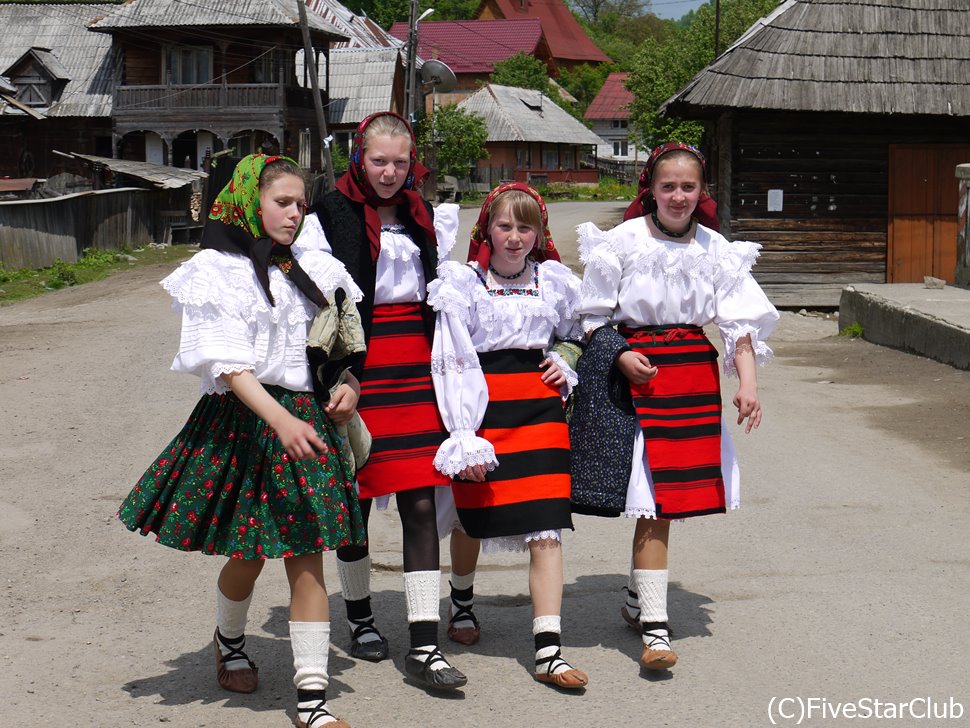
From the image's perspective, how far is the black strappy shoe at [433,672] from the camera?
3.84 metres

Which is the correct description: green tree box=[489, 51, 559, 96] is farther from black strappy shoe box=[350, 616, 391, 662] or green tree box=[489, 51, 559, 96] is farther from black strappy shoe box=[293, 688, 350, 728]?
black strappy shoe box=[293, 688, 350, 728]

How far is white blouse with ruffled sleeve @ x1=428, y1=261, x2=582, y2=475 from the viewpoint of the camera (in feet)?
13.1

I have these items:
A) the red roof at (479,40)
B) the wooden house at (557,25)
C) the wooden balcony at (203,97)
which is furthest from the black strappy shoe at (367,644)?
the wooden house at (557,25)

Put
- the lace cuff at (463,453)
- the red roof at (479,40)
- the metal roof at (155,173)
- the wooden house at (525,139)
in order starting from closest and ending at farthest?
the lace cuff at (463,453) < the metal roof at (155,173) < the wooden house at (525,139) < the red roof at (479,40)

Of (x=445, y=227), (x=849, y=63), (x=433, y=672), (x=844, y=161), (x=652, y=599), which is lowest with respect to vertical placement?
(x=433, y=672)

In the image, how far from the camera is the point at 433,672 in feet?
12.7

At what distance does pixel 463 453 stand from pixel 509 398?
0.29 m

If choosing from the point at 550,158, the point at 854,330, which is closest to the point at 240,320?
the point at 854,330

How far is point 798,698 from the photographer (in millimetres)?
3824

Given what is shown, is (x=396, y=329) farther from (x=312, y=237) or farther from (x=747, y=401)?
(x=747, y=401)

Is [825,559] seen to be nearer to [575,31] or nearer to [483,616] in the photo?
[483,616]

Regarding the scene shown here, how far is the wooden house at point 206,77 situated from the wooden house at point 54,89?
133cm

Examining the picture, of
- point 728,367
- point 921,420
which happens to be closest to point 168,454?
point 728,367

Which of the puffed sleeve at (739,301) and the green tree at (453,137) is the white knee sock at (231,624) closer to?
the puffed sleeve at (739,301)
